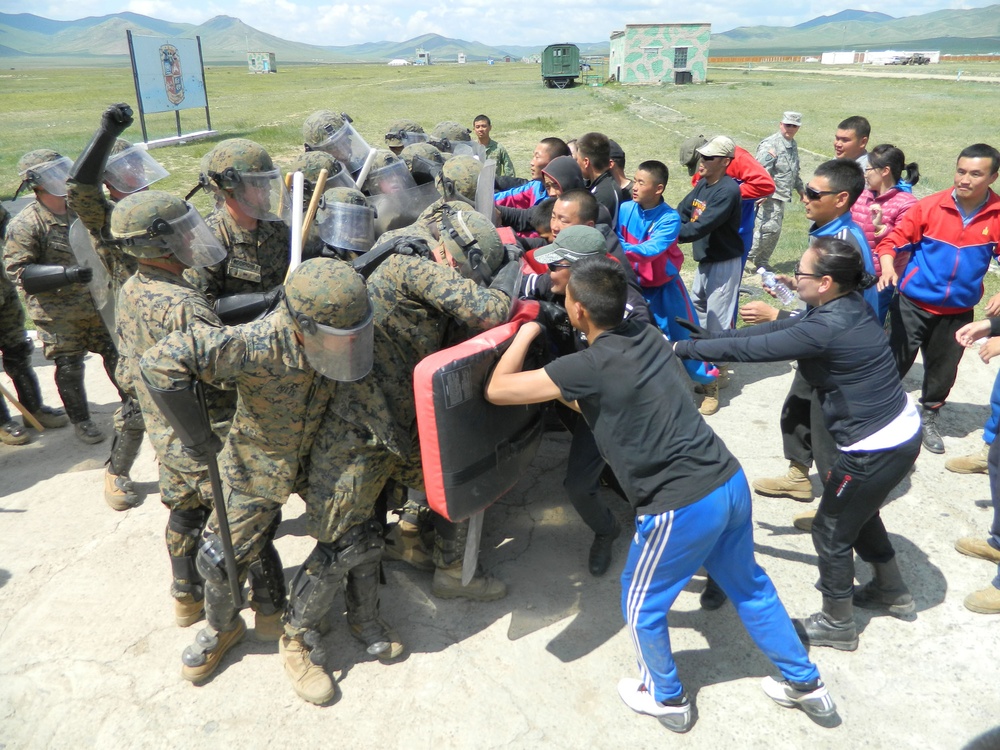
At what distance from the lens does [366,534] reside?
3.30 m

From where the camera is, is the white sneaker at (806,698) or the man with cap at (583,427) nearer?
the white sneaker at (806,698)

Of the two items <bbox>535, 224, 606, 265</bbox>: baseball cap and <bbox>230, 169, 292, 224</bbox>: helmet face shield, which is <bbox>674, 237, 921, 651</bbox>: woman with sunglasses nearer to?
<bbox>535, 224, 606, 265</bbox>: baseball cap

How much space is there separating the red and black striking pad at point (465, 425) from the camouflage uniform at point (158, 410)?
39.3 inches

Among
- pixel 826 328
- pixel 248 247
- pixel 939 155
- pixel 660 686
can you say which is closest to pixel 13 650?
pixel 248 247

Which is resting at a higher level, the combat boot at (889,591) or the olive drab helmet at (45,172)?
the olive drab helmet at (45,172)

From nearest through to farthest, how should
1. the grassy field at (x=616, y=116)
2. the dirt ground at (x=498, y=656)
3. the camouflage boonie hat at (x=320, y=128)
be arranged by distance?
the dirt ground at (x=498, y=656) → the camouflage boonie hat at (x=320, y=128) → the grassy field at (x=616, y=116)

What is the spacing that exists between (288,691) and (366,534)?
841 mm

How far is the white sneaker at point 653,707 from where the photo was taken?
10.1 feet

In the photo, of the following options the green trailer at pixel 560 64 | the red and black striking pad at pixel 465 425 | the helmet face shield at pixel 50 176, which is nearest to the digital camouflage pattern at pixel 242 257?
the helmet face shield at pixel 50 176

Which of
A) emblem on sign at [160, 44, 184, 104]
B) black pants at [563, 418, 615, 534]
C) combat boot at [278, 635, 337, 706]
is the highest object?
emblem on sign at [160, 44, 184, 104]

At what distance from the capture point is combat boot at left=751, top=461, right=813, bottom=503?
4730 millimetres

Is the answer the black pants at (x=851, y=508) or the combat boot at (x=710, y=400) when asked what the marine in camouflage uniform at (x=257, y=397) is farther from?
the combat boot at (x=710, y=400)

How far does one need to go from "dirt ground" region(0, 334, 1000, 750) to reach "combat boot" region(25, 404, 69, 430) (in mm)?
1270

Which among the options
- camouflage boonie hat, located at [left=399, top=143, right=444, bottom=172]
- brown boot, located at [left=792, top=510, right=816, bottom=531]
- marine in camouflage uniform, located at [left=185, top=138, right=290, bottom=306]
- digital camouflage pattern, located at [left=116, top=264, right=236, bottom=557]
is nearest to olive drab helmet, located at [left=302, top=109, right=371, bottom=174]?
camouflage boonie hat, located at [left=399, top=143, right=444, bottom=172]
